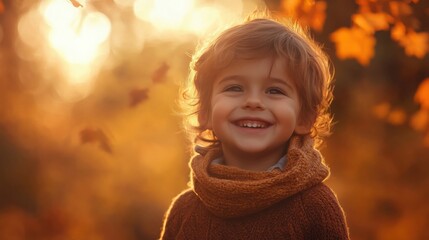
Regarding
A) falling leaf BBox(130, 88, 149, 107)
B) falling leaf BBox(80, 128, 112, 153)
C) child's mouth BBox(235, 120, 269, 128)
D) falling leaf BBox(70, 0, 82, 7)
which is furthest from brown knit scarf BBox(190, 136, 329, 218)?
falling leaf BBox(80, 128, 112, 153)

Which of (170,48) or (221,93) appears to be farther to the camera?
(170,48)

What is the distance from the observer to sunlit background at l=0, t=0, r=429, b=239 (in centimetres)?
869

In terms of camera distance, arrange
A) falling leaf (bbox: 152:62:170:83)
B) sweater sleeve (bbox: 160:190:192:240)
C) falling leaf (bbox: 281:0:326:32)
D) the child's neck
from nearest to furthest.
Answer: the child's neck < sweater sleeve (bbox: 160:190:192:240) < falling leaf (bbox: 152:62:170:83) < falling leaf (bbox: 281:0:326:32)

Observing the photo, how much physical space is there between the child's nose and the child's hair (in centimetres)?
15

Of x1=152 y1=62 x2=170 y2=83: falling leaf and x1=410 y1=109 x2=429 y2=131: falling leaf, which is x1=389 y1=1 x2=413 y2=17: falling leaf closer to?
x1=152 y1=62 x2=170 y2=83: falling leaf

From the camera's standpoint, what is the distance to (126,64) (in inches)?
493

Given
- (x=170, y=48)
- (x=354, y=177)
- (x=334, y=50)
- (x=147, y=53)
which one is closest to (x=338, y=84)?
(x=334, y=50)

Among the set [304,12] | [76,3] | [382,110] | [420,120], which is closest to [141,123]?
[382,110]

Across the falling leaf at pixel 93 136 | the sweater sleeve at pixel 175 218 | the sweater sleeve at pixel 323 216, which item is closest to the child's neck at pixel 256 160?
the sweater sleeve at pixel 323 216

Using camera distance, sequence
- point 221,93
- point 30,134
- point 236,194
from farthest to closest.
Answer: point 30,134 < point 221,93 < point 236,194

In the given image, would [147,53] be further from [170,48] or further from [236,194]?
[236,194]

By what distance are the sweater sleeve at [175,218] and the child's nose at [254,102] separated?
584 mm

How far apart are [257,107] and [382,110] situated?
6.49m

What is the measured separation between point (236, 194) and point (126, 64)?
10.1m
